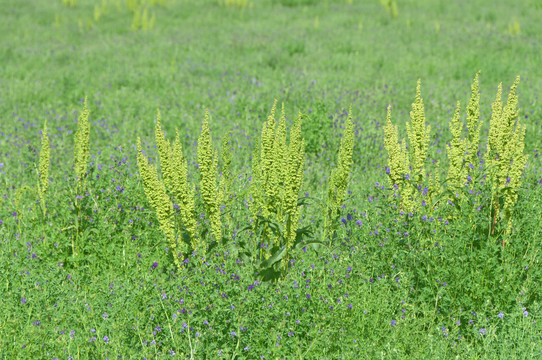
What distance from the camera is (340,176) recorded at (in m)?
4.29

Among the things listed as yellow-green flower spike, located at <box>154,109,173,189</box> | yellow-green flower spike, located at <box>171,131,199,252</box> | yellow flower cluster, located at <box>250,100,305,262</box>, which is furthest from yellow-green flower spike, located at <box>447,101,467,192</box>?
yellow-green flower spike, located at <box>154,109,173,189</box>

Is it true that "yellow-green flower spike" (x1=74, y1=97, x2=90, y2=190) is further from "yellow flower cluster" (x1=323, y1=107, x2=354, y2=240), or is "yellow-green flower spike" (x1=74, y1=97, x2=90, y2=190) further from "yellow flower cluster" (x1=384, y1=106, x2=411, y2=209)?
"yellow flower cluster" (x1=384, y1=106, x2=411, y2=209)

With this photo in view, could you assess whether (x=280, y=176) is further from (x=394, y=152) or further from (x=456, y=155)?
(x=456, y=155)

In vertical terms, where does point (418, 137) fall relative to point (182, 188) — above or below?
above

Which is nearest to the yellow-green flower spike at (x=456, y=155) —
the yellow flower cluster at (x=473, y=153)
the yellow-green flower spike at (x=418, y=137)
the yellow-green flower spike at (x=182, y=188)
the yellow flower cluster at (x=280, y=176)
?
the yellow flower cluster at (x=473, y=153)

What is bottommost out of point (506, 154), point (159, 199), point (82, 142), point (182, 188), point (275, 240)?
point (275, 240)

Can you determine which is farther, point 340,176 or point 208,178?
point 340,176

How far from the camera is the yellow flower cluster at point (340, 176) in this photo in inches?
165

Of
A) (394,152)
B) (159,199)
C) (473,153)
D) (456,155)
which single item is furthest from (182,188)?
(473,153)

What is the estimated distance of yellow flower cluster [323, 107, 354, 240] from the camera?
4188mm

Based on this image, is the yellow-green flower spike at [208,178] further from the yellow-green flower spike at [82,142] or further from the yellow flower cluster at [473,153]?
the yellow flower cluster at [473,153]

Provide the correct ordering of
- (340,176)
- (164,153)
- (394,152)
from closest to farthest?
(164,153)
(340,176)
(394,152)

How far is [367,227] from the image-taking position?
15.5ft

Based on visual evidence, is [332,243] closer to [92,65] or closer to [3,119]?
[3,119]
